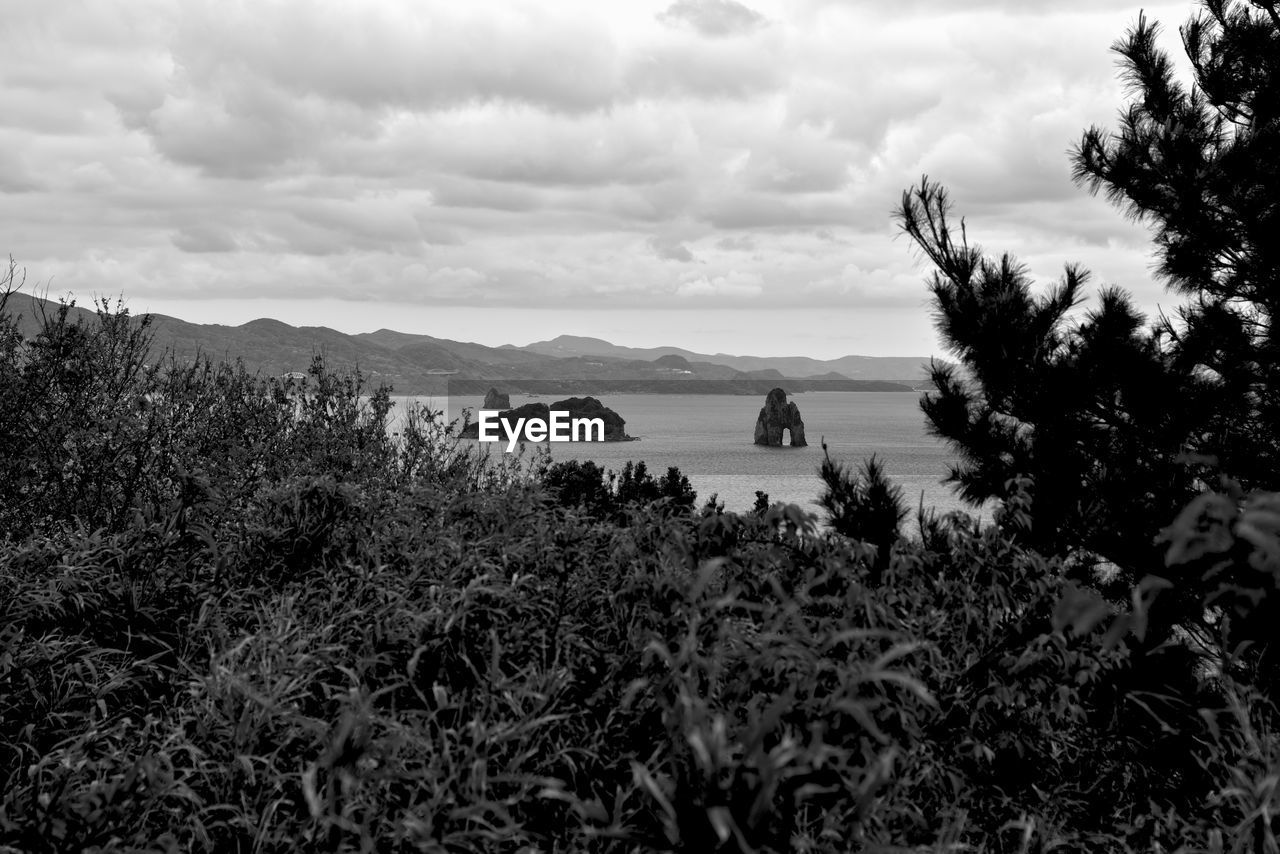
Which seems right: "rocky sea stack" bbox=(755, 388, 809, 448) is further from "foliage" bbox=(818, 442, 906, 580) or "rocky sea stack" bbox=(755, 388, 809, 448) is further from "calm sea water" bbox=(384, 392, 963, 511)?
"foliage" bbox=(818, 442, 906, 580)

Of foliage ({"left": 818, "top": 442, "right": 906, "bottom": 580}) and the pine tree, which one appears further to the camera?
the pine tree

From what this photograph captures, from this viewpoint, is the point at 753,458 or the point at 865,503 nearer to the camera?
the point at 865,503

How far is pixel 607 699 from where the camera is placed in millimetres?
3605

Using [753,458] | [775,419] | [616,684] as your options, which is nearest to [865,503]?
[616,684]

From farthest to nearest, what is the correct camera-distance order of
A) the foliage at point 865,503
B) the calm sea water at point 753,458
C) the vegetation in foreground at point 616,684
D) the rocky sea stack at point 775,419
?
the rocky sea stack at point 775,419, the calm sea water at point 753,458, the foliage at point 865,503, the vegetation in foreground at point 616,684

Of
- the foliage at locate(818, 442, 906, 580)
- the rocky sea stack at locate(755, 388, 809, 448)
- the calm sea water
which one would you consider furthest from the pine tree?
the rocky sea stack at locate(755, 388, 809, 448)

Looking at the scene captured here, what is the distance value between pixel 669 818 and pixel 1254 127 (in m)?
11.8

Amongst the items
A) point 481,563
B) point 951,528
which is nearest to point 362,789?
point 481,563

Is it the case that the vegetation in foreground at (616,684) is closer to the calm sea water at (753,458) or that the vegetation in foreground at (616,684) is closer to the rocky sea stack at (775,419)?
the calm sea water at (753,458)

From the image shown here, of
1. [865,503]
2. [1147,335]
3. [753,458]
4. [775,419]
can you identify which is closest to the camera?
[865,503]

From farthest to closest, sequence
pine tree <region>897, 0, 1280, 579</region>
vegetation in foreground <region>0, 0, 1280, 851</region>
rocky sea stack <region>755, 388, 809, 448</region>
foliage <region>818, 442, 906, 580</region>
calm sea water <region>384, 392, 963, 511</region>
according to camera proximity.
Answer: rocky sea stack <region>755, 388, 809, 448</region>
calm sea water <region>384, 392, 963, 511</region>
pine tree <region>897, 0, 1280, 579</region>
foliage <region>818, 442, 906, 580</region>
vegetation in foreground <region>0, 0, 1280, 851</region>

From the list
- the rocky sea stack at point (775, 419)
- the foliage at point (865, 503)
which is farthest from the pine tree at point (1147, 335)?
the rocky sea stack at point (775, 419)

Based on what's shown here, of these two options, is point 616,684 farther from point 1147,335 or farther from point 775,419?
point 775,419

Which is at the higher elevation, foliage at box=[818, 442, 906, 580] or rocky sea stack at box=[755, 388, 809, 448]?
foliage at box=[818, 442, 906, 580]
